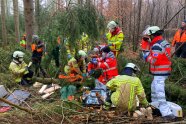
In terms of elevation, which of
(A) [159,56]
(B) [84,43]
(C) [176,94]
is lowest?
(C) [176,94]

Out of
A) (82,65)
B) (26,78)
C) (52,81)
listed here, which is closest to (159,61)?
(82,65)

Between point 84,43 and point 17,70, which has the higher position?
point 84,43

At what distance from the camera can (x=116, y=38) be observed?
802 centimetres

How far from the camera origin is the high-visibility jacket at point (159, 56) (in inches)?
219

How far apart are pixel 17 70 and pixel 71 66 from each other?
2.04 m

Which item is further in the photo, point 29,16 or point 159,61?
point 29,16

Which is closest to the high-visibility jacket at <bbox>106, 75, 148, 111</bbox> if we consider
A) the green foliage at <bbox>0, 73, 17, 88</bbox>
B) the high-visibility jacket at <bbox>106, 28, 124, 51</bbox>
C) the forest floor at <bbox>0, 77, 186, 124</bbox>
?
the forest floor at <bbox>0, 77, 186, 124</bbox>

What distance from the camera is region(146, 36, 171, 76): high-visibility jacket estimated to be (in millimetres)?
5570

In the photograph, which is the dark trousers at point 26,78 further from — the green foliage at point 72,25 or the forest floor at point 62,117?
the forest floor at point 62,117

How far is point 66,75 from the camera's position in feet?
24.2

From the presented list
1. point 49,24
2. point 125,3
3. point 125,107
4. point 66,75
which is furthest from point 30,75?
point 125,3

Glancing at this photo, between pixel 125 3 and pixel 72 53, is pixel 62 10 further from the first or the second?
pixel 125 3

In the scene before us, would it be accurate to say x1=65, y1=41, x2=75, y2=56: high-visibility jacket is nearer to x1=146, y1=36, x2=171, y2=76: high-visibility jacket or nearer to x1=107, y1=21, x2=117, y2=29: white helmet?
x1=107, y1=21, x2=117, y2=29: white helmet

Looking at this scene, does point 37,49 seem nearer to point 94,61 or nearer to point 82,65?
point 82,65
